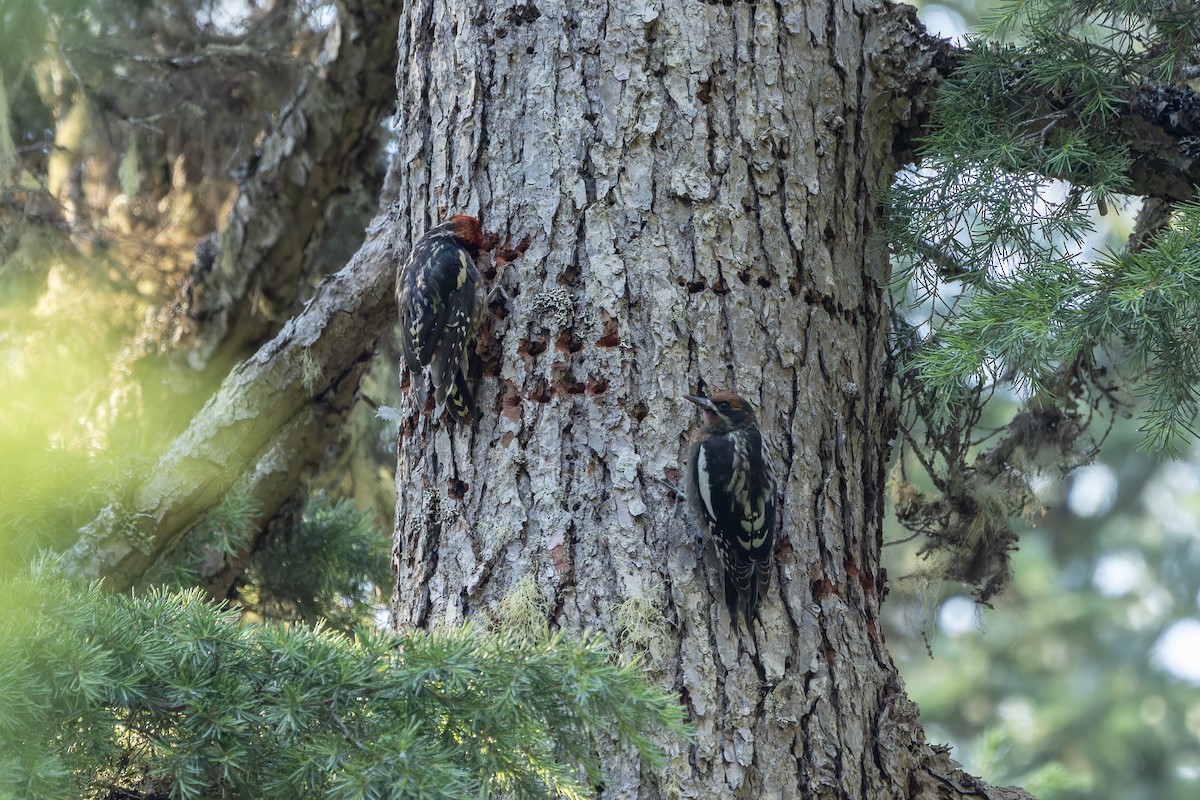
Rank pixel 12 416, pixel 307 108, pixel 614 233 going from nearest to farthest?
pixel 614 233, pixel 12 416, pixel 307 108

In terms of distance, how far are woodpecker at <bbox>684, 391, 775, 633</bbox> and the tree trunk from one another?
0.04m

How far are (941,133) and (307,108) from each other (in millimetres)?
2410

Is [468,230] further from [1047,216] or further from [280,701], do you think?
[1047,216]

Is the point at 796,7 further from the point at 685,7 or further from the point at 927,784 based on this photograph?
the point at 927,784

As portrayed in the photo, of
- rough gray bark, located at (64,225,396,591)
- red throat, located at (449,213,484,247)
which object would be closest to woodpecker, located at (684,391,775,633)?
red throat, located at (449,213,484,247)

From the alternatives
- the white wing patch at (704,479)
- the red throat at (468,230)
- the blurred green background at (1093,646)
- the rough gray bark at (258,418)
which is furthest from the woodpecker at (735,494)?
the blurred green background at (1093,646)

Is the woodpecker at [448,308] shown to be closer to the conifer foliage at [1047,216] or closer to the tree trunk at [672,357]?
the tree trunk at [672,357]

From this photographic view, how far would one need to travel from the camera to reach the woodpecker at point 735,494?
2523mm

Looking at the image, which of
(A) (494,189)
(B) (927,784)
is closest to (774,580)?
(B) (927,784)

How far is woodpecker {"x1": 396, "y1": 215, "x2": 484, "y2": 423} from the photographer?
281 centimetres

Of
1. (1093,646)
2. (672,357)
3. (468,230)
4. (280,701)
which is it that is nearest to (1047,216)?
(672,357)

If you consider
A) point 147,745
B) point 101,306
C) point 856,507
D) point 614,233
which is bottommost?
point 147,745

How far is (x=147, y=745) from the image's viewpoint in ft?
6.84

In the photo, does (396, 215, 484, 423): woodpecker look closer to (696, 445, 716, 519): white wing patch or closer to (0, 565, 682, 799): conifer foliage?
(696, 445, 716, 519): white wing patch
